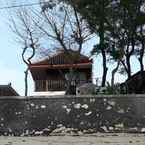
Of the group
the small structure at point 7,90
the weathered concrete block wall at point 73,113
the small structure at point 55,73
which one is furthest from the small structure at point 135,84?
the small structure at point 7,90

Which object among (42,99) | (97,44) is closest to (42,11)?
(97,44)

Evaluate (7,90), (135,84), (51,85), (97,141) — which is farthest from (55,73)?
(97,141)

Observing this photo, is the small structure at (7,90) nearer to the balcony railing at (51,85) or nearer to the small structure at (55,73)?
the small structure at (55,73)

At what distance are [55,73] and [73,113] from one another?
2854 cm

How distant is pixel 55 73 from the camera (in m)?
54.4

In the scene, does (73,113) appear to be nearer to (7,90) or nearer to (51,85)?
(51,85)

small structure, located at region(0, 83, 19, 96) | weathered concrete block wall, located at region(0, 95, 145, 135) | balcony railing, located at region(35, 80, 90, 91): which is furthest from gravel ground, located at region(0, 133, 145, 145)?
small structure, located at region(0, 83, 19, 96)

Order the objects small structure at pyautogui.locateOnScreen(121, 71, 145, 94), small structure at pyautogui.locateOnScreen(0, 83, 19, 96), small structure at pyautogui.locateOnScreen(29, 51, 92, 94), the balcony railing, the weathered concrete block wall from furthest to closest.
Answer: small structure at pyautogui.locateOnScreen(0, 83, 19, 96) < the balcony railing < small structure at pyautogui.locateOnScreen(29, 51, 92, 94) < small structure at pyautogui.locateOnScreen(121, 71, 145, 94) < the weathered concrete block wall

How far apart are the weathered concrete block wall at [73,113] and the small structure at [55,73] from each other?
21092 mm

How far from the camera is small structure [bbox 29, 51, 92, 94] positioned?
49625 mm

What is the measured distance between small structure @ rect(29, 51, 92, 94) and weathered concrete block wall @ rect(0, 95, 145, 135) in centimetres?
2109

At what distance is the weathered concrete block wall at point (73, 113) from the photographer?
83.9 ft

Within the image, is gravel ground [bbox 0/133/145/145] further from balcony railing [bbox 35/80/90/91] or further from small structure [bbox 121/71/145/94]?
balcony railing [bbox 35/80/90/91]

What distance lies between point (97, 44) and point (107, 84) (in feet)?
10.2
